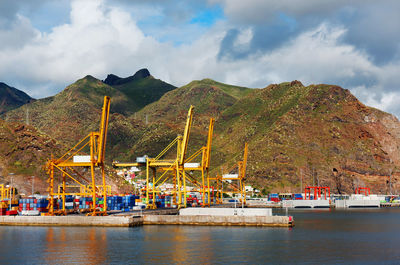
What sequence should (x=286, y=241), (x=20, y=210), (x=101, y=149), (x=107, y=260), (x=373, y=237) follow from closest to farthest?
(x=107, y=260), (x=286, y=241), (x=373, y=237), (x=101, y=149), (x=20, y=210)

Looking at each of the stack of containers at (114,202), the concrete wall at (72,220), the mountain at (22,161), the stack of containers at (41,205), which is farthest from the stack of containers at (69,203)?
the mountain at (22,161)

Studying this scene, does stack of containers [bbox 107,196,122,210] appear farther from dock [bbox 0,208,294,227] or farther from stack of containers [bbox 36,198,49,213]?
stack of containers [bbox 36,198,49,213]

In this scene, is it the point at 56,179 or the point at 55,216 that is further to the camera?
the point at 56,179

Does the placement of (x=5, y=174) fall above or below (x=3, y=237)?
above

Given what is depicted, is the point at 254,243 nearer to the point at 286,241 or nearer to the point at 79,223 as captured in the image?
the point at 286,241

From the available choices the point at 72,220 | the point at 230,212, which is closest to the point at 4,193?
the point at 72,220

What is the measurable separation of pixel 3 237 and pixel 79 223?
53.5 feet

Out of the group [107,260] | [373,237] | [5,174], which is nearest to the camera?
[107,260]

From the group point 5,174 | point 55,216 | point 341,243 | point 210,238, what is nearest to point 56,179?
point 5,174

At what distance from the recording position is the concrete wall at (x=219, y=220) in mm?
97188

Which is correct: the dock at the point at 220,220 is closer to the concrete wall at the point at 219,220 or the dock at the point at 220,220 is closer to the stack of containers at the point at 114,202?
the concrete wall at the point at 219,220

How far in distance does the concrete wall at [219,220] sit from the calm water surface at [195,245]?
282 centimetres

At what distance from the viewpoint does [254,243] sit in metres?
74.2

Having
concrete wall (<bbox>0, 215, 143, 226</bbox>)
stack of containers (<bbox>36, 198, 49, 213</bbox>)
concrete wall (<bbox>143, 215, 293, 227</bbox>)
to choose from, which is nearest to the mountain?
stack of containers (<bbox>36, 198, 49, 213</bbox>)
